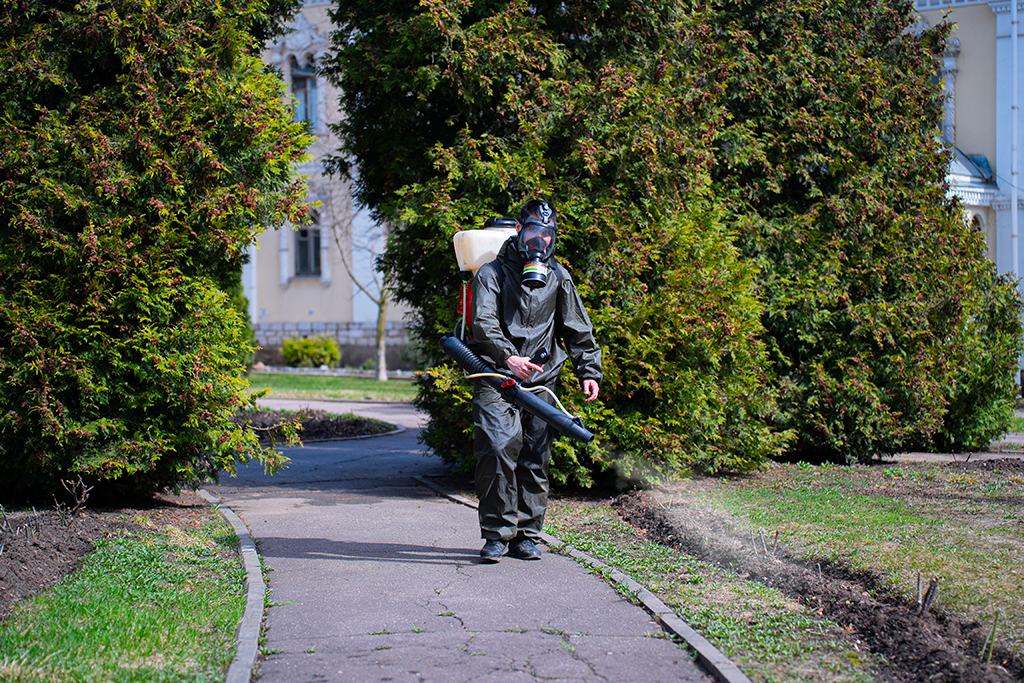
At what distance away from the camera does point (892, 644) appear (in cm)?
387

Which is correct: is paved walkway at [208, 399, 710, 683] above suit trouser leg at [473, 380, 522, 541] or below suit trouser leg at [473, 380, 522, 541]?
below

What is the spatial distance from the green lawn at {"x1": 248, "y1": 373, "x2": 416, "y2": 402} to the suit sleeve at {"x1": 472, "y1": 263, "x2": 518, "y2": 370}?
1209cm

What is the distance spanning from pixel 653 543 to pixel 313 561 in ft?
7.01

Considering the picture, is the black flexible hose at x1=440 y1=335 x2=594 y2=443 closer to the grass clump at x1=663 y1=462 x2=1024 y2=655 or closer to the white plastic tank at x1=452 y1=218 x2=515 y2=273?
the white plastic tank at x1=452 y1=218 x2=515 y2=273

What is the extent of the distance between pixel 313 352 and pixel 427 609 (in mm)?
25495

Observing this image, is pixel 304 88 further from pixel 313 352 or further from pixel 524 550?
pixel 524 550

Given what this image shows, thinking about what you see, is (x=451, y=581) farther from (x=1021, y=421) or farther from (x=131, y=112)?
(x=1021, y=421)

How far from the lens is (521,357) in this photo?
5.25 m

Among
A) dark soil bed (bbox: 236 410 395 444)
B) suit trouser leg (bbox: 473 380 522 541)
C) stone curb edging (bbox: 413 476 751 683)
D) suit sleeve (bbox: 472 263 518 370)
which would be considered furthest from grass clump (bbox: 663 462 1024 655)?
dark soil bed (bbox: 236 410 395 444)

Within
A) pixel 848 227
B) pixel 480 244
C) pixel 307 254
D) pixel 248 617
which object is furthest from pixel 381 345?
pixel 248 617

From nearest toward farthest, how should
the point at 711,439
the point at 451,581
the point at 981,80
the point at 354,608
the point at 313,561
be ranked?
1. the point at 354,608
2. the point at 451,581
3. the point at 313,561
4. the point at 711,439
5. the point at 981,80

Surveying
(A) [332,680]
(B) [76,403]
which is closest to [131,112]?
(B) [76,403]

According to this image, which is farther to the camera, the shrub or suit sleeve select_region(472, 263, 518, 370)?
the shrub

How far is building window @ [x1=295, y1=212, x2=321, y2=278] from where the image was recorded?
29.6 m
